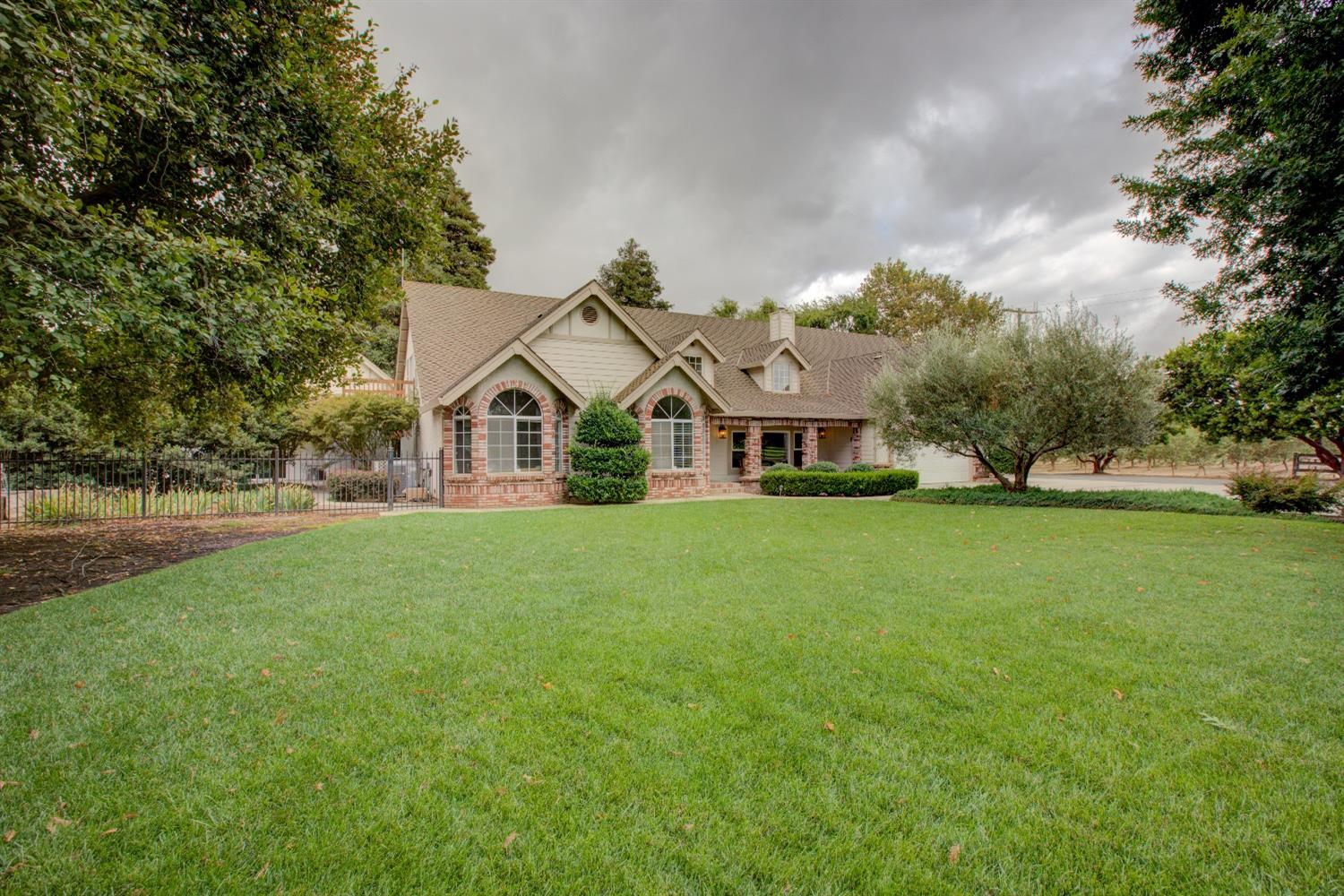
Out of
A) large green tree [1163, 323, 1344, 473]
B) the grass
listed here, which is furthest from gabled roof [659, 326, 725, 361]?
large green tree [1163, 323, 1344, 473]

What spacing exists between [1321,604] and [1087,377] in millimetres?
10604

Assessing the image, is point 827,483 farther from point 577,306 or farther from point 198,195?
point 198,195

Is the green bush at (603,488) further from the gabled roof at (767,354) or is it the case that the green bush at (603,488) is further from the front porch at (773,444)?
the gabled roof at (767,354)

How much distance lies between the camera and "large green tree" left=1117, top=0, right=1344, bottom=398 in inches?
276

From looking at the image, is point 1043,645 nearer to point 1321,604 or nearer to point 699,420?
point 1321,604

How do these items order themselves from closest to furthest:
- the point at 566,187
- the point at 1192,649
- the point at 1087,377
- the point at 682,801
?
the point at 682,801 → the point at 1192,649 → the point at 1087,377 → the point at 566,187

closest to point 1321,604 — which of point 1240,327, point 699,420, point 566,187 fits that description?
point 1240,327

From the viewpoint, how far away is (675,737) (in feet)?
10.1

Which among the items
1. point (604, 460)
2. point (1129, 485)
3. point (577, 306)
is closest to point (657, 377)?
point (604, 460)

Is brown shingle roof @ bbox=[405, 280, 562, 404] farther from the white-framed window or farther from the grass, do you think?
the grass

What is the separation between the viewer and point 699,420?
63.3ft

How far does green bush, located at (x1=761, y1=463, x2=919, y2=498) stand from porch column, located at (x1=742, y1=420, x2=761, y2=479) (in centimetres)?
63

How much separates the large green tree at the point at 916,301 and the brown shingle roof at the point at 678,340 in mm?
8884

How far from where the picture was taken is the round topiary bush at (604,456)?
16.5m
